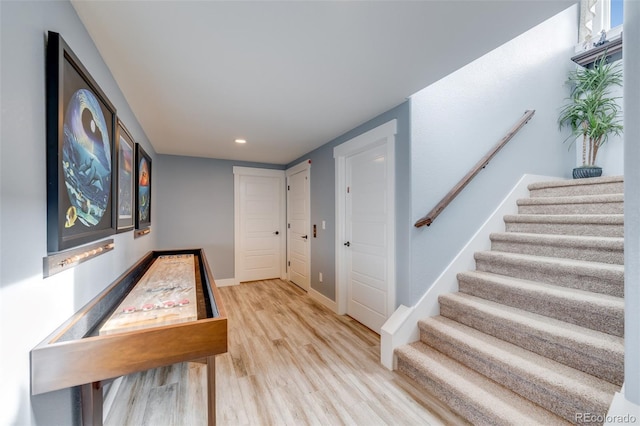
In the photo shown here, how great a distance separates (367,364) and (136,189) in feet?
8.56

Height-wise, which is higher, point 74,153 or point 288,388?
point 74,153

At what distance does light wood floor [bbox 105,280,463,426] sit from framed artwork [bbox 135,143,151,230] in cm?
140

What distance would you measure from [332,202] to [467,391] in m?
2.28

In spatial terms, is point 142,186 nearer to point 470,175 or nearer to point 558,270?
point 470,175

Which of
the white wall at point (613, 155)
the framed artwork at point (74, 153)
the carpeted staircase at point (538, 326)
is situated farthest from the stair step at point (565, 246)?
the framed artwork at point (74, 153)

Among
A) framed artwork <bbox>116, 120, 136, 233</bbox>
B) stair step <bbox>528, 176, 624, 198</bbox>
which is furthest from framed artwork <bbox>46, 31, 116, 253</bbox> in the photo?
stair step <bbox>528, 176, 624, 198</bbox>

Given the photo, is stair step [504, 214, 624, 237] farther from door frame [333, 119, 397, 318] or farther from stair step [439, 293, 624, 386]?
door frame [333, 119, 397, 318]

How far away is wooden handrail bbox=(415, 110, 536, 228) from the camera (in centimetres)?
215

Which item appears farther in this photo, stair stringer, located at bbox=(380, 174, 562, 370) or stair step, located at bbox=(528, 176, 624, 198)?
stair step, located at bbox=(528, 176, 624, 198)

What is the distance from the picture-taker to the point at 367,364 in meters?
2.14

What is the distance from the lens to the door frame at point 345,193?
7.79 ft

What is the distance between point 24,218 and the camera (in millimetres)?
813

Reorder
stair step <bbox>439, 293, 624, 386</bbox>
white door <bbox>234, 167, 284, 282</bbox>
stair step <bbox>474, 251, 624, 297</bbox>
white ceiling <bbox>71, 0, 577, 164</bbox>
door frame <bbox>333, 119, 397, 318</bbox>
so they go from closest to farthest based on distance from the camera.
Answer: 1. white ceiling <bbox>71, 0, 577, 164</bbox>
2. stair step <bbox>439, 293, 624, 386</bbox>
3. stair step <bbox>474, 251, 624, 297</bbox>
4. door frame <bbox>333, 119, 397, 318</bbox>
5. white door <bbox>234, 167, 284, 282</bbox>

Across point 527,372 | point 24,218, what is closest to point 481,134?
point 527,372
